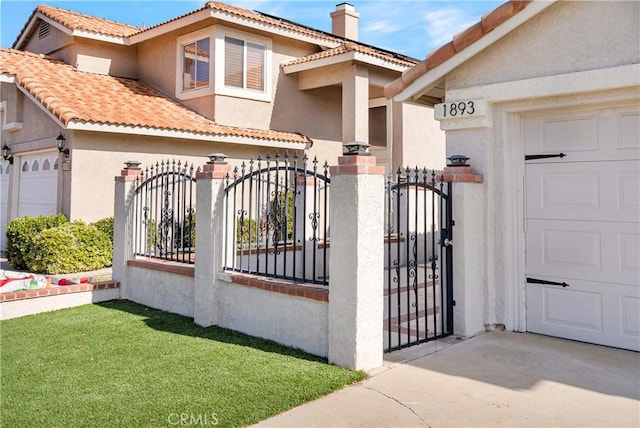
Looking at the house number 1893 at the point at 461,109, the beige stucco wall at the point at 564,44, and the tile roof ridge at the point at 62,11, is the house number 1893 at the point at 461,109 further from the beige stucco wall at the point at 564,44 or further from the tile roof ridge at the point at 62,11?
the tile roof ridge at the point at 62,11

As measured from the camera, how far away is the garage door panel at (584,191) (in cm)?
555

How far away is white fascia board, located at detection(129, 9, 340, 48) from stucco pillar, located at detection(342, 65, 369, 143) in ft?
8.61

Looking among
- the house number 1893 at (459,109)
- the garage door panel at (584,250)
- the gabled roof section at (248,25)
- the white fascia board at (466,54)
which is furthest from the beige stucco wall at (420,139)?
the garage door panel at (584,250)

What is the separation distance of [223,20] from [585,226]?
1150 cm

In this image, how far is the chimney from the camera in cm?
1948

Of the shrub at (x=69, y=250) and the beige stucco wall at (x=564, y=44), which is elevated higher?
the beige stucco wall at (x=564, y=44)

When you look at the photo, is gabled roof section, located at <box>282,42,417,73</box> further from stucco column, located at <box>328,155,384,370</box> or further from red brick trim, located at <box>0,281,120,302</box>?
stucco column, located at <box>328,155,384,370</box>

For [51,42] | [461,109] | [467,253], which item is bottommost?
[467,253]

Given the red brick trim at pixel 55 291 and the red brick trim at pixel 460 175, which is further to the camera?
the red brick trim at pixel 55 291

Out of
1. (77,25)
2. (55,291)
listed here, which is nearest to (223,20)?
(77,25)

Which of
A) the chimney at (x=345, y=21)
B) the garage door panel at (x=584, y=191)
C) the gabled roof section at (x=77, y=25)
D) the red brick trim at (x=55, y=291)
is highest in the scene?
the chimney at (x=345, y=21)

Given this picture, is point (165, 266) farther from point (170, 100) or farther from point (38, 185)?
point (170, 100)

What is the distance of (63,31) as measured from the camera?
15.5 m

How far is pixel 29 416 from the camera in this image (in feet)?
13.4
